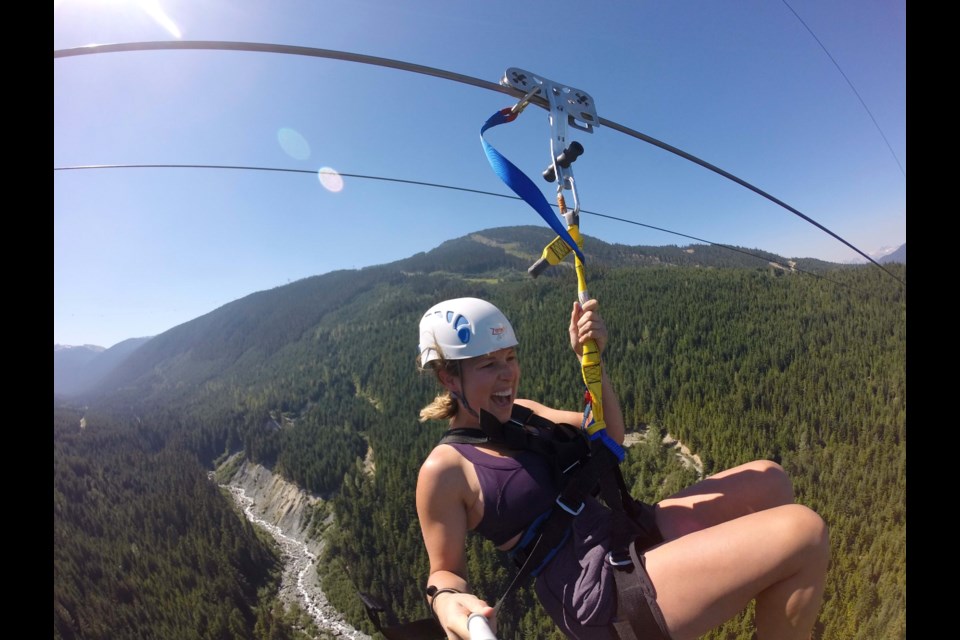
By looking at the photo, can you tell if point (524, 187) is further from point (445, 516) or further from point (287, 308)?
point (287, 308)

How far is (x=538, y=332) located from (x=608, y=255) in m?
41.0

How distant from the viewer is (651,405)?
15.7 metres

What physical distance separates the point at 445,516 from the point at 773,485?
176 centimetres

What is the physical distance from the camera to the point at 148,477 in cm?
2756

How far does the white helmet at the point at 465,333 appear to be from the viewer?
2.05m

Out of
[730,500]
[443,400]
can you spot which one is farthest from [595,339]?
[730,500]

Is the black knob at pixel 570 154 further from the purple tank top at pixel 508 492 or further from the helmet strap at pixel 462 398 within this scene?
the purple tank top at pixel 508 492

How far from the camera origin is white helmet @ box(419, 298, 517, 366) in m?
2.05

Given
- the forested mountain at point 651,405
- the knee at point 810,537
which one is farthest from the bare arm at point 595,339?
the forested mountain at point 651,405

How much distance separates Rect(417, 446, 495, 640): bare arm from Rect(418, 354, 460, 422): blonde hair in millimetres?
417

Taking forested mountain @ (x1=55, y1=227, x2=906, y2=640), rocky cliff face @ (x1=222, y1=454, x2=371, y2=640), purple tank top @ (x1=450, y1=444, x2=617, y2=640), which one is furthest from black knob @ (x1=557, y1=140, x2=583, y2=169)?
rocky cliff face @ (x1=222, y1=454, x2=371, y2=640)

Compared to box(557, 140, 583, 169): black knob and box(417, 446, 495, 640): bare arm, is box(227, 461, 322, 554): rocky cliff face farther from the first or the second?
box(557, 140, 583, 169): black knob
